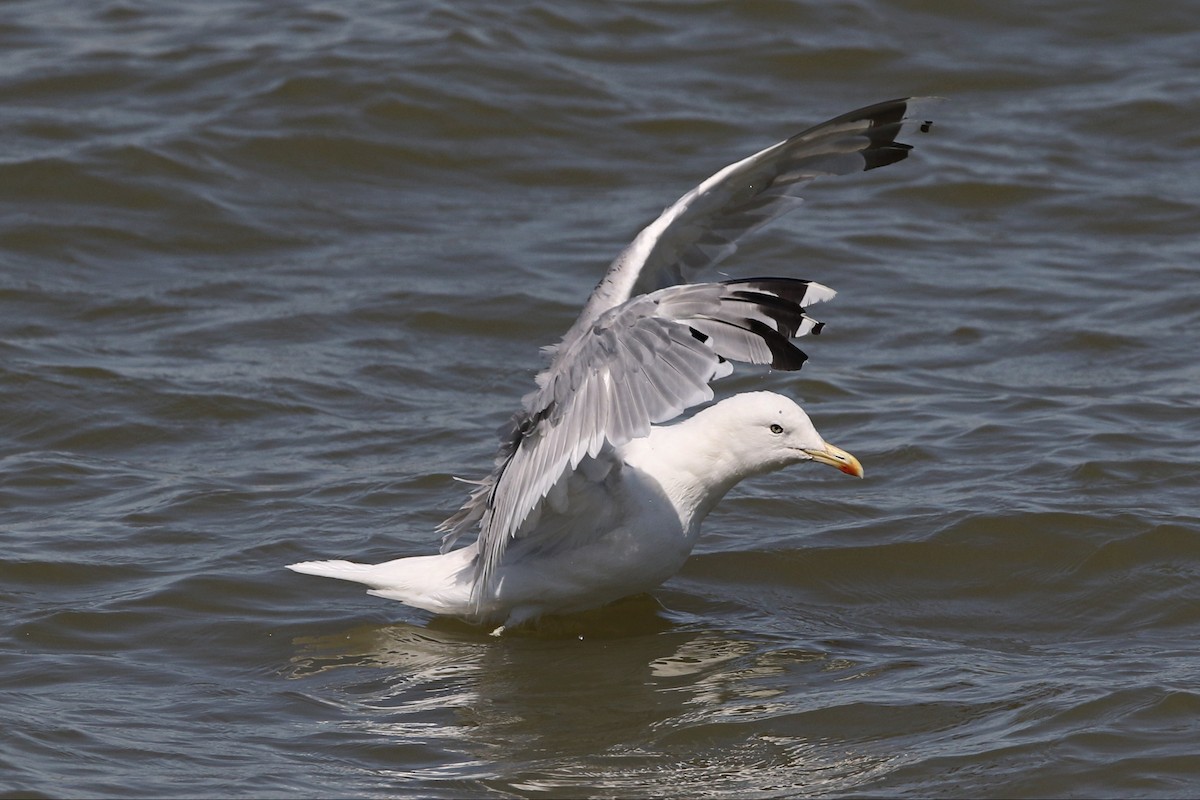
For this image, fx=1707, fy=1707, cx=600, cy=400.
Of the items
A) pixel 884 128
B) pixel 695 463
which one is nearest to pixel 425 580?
pixel 695 463

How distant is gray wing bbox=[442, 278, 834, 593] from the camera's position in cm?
513

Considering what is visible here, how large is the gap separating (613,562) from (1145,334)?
4.29 meters

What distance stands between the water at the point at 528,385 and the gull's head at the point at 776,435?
667 millimetres

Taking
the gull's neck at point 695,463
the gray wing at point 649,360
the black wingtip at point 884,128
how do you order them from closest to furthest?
1. the gray wing at point 649,360
2. the gull's neck at point 695,463
3. the black wingtip at point 884,128

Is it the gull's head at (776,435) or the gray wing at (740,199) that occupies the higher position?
the gray wing at (740,199)

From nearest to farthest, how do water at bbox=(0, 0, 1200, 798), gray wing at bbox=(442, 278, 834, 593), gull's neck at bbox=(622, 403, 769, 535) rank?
gray wing at bbox=(442, 278, 834, 593), water at bbox=(0, 0, 1200, 798), gull's neck at bbox=(622, 403, 769, 535)

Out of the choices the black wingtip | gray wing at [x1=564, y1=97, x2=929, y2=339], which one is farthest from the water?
the black wingtip

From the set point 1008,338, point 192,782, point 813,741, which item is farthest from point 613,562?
point 1008,338

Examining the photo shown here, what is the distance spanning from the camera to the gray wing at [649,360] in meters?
5.13

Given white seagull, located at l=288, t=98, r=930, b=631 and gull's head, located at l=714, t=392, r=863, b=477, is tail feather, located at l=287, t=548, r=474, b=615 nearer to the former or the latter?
white seagull, located at l=288, t=98, r=930, b=631

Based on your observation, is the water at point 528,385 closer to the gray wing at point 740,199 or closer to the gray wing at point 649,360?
the gray wing at point 649,360

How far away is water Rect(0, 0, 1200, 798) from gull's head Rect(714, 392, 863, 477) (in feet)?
2.19

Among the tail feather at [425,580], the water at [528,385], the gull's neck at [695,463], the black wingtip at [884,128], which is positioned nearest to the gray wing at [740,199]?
the black wingtip at [884,128]

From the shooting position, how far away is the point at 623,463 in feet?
20.7
